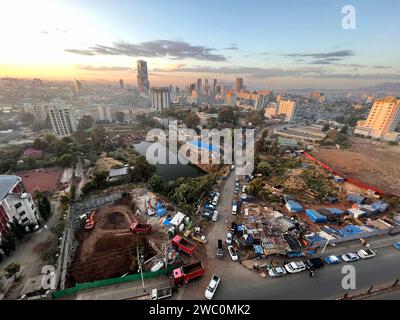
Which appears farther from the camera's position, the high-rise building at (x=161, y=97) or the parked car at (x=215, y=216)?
the high-rise building at (x=161, y=97)

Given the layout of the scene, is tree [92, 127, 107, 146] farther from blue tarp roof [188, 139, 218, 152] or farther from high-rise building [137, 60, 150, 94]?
high-rise building [137, 60, 150, 94]

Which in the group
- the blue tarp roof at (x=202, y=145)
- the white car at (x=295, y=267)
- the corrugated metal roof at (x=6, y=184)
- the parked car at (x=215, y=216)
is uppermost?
the corrugated metal roof at (x=6, y=184)

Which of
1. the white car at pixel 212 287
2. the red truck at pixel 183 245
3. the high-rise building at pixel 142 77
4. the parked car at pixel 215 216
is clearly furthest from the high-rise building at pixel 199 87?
the white car at pixel 212 287

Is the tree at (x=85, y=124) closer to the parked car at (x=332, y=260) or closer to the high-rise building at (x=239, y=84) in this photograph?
the parked car at (x=332, y=260)

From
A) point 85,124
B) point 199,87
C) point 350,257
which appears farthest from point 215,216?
point 199,87

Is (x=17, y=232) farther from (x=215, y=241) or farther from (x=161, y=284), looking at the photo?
(x=215, y=241)

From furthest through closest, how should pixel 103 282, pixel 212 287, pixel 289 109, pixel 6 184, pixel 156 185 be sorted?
1. pixel 289 109
2. pixel 156 185
3. pixel 6 184
4. pixel 103 282
5. pixel 212 287

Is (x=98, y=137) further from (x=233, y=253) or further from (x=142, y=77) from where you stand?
(x=142, y=77)
